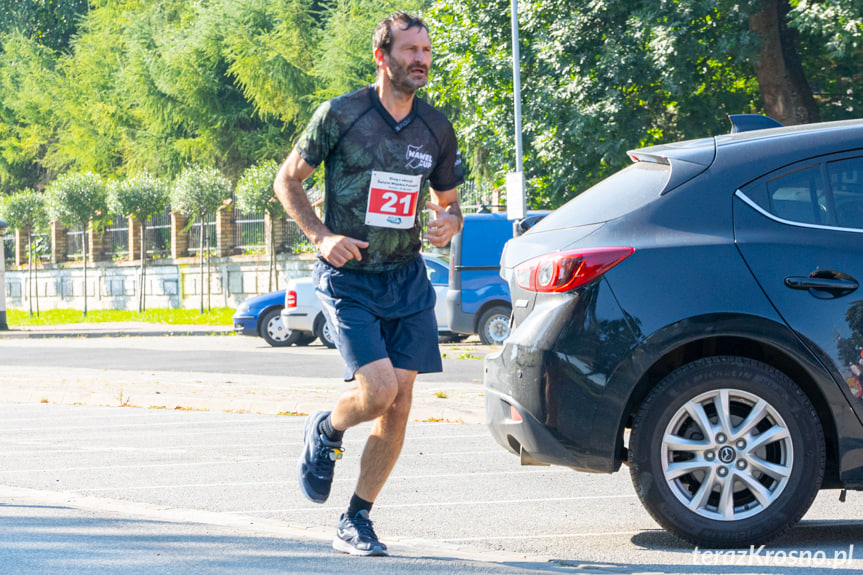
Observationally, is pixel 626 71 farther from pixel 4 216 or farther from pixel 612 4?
pixel 4 216

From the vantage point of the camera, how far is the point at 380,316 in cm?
471

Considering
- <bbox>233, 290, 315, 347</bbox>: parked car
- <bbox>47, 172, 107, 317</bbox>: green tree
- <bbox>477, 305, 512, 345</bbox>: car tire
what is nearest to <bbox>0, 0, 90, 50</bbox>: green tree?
<bbox>47, 172, 107, 317</bbox>: green tree

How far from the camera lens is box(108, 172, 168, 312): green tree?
36.3m

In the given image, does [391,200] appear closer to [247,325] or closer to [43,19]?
[247,325]

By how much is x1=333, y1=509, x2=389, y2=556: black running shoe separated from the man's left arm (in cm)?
109

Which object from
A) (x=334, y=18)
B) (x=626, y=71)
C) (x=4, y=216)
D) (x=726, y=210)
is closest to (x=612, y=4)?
(x=626, y=71)

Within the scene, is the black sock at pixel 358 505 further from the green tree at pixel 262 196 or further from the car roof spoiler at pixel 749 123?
the green tree at pixel 262 196

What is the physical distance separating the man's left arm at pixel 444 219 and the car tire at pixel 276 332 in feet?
51.5

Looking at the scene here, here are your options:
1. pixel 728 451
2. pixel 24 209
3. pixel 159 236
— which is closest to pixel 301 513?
pixel 728 451

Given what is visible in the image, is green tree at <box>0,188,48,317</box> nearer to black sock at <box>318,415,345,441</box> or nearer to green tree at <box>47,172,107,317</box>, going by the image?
green tree at <box>47,172,107,317</box>

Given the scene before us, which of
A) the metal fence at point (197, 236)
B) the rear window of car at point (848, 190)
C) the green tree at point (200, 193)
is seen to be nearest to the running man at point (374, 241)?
the rear window of car at point (848, 190)

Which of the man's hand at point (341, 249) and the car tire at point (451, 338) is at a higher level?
the man's hand at point (341, 249)

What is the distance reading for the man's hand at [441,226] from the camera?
476cm

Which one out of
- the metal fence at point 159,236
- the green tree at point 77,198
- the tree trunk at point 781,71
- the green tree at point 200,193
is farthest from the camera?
the metal fence at point 159,236
